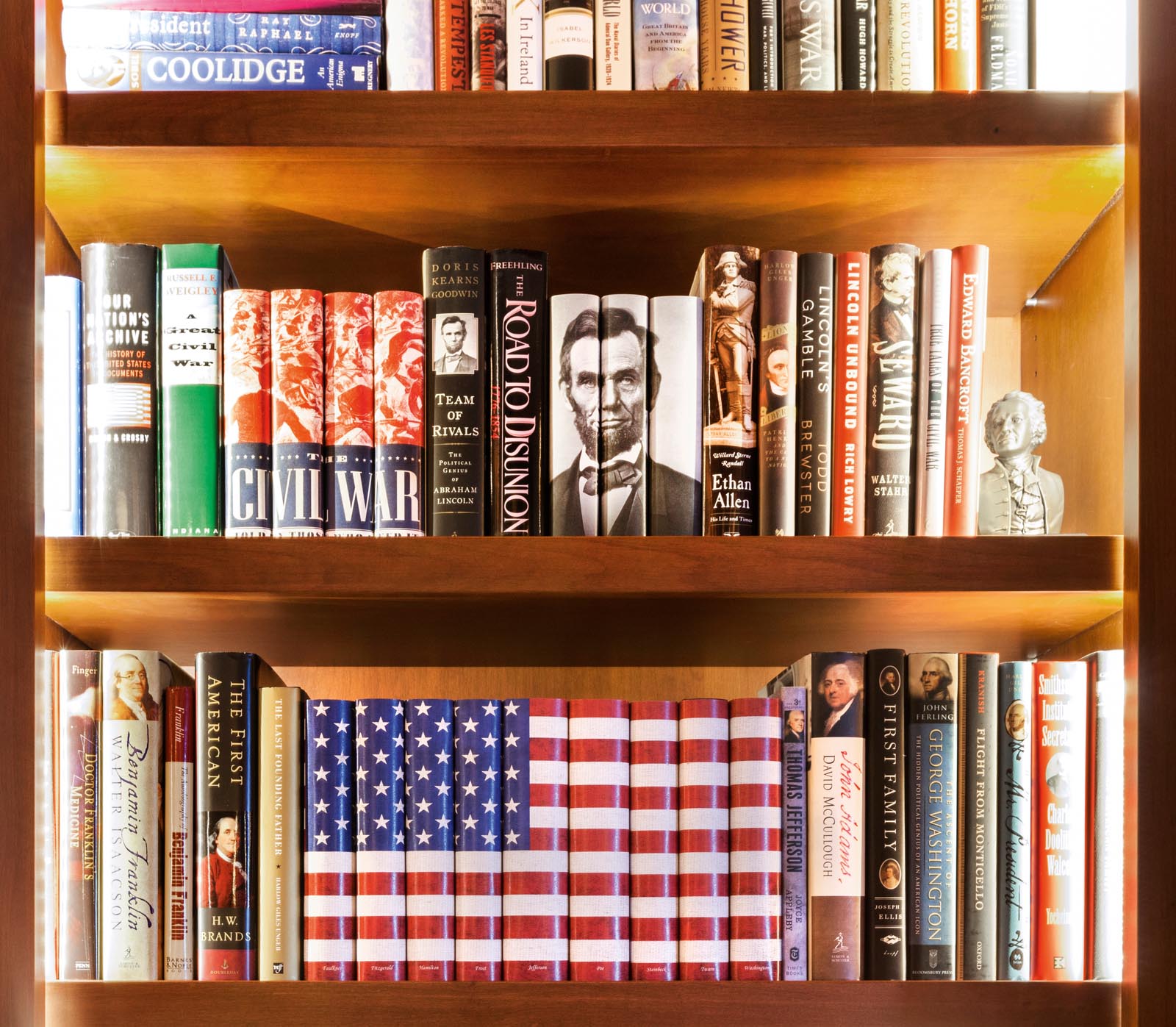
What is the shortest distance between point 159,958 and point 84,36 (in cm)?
75

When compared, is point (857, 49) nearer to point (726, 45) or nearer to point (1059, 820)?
point (726, 45)

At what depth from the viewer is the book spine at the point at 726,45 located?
3.59 ft

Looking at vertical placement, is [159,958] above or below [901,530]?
below

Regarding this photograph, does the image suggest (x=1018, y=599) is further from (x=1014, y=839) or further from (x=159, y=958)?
(x=159, y=958)

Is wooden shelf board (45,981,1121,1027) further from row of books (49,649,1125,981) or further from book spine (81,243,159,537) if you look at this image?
book spine (81,243,159,537)

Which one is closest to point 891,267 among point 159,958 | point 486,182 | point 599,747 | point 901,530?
point 901,530

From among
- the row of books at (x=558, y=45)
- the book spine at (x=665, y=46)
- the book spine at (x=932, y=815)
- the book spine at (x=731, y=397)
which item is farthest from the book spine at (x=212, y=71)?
the book spine at (x=932, y=815)

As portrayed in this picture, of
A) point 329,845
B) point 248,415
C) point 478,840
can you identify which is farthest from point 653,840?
point 248,415

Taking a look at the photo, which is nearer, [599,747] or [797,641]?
[599,747]

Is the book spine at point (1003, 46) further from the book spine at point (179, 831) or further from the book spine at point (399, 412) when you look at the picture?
the book spine at point (179, 831)

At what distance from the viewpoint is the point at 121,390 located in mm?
1069

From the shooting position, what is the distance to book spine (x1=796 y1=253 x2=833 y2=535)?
3.58 feet

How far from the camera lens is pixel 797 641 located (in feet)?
4.28

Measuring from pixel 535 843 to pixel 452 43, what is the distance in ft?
2.16
